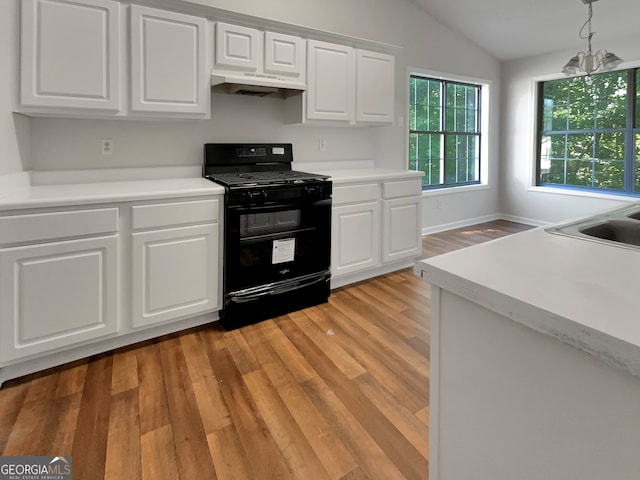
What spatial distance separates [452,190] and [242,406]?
14.5ft

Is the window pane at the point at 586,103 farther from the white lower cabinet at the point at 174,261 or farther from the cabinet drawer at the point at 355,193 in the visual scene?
the white lower cabinet at the point at 174,261

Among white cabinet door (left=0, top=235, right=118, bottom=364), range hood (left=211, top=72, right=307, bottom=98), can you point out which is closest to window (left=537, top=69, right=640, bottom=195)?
range hood (left=211, top=72, right=307, bottom=98)

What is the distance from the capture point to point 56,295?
1991mm

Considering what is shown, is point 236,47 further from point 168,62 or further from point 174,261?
point 174,261

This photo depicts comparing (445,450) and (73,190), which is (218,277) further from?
(445,450)

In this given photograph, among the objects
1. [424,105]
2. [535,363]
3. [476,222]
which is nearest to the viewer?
[535,363]

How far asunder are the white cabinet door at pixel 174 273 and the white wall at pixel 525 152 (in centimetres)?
486

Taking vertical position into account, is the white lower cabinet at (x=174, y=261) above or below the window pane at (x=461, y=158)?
below

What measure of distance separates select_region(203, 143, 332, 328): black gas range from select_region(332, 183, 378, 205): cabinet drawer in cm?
14

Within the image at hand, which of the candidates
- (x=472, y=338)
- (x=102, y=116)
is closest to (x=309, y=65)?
(x=102, y=116)

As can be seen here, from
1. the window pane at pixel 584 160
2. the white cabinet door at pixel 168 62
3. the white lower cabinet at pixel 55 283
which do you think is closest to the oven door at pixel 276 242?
the white lower cabinet at pixel 55 283

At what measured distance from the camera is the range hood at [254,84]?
2672 millimetres

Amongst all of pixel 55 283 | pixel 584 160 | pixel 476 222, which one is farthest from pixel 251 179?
pixel 584 160

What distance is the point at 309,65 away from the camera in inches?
125
